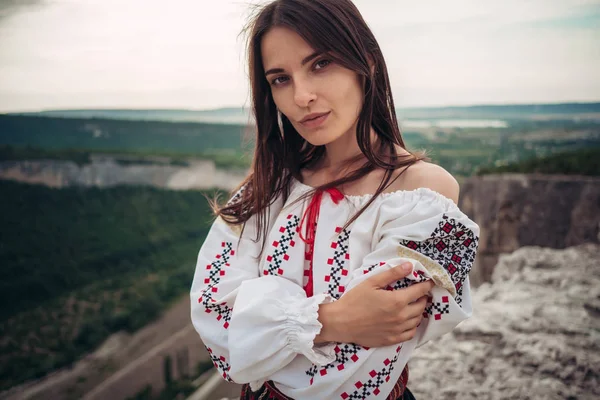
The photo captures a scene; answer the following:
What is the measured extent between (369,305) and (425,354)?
2066mm

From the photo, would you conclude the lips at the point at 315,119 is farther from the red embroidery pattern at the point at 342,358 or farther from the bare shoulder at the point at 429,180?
the red embroidery pattern at the point at 342,358

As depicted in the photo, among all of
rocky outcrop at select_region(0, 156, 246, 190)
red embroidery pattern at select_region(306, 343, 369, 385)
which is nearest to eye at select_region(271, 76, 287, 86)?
red embroidery pattern at select_region(306, 343, 369, 385)

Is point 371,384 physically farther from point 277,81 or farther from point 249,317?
point 277,81

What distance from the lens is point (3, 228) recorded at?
15789 mm

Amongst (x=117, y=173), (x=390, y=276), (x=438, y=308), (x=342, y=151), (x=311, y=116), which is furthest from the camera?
(x=117, y=173)

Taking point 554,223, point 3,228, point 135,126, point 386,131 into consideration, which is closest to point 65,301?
point 3,228

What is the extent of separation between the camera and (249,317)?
4.60 ft

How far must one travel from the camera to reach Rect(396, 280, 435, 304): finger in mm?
1324

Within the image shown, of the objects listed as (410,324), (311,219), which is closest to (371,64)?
(311,219)

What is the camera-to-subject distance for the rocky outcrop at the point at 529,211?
575cm

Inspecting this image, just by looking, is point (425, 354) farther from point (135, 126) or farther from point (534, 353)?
point (135, 126)

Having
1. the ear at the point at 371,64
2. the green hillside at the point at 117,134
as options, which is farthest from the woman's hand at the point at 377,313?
the green hillside at the point at 117,134

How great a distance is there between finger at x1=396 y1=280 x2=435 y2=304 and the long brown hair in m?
0.32

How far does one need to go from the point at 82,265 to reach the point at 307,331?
25557mm
